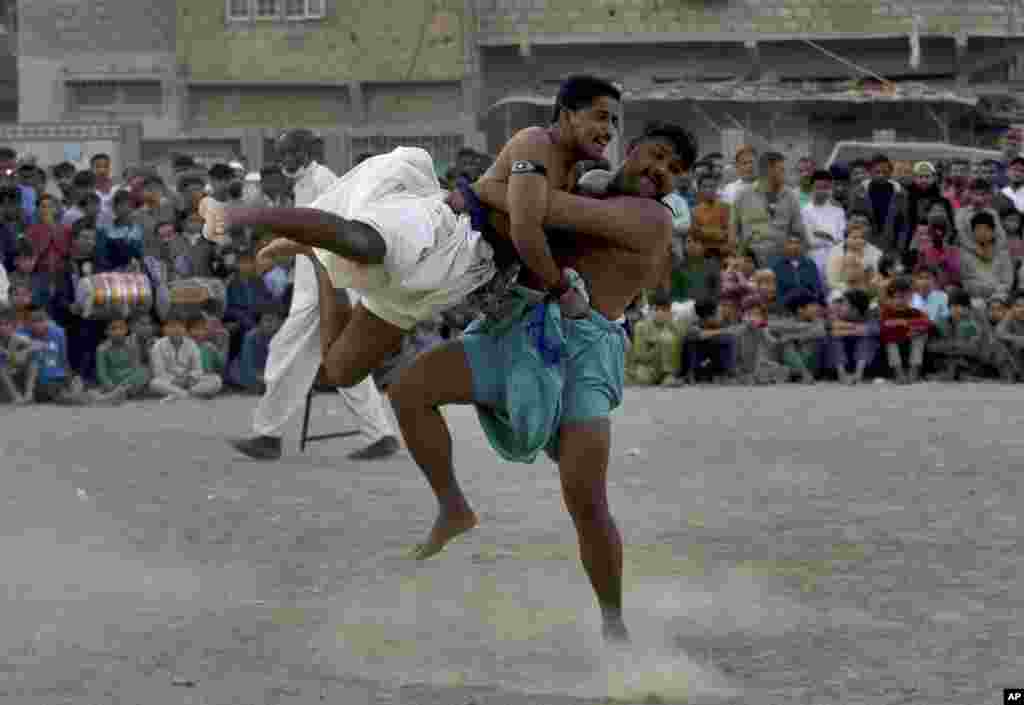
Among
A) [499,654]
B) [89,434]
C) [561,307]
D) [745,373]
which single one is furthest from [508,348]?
[745,373]

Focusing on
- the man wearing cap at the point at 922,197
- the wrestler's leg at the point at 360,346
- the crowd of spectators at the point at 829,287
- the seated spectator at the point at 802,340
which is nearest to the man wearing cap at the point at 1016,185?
the crowd of spectators at the point at 829,287

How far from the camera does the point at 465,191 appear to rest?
25.6 feet

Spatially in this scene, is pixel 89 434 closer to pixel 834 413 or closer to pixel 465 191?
pixel 834 413

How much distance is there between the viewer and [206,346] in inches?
739

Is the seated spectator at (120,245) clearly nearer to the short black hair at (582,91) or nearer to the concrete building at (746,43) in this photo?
the short black hair at (582,91)

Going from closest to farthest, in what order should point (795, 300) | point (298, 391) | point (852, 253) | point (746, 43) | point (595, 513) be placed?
point (595, 513) → point (298, 391) → point (795, 300) → point (852, 253) → point (746, 43)

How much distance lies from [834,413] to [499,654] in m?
9.68

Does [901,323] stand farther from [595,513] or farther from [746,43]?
[746,43]

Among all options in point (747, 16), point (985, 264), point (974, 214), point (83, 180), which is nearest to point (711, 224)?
point (974, 214)

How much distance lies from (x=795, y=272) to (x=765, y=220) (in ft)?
2.12

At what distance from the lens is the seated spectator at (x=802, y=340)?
64.8ft

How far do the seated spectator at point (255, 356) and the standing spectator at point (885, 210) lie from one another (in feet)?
18.8

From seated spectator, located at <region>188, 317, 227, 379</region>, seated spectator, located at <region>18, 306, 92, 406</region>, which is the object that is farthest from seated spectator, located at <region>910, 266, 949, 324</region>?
seated spectator, located at <region>18, 306, 92, 406</region>

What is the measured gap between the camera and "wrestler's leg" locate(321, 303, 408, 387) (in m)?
8.12
